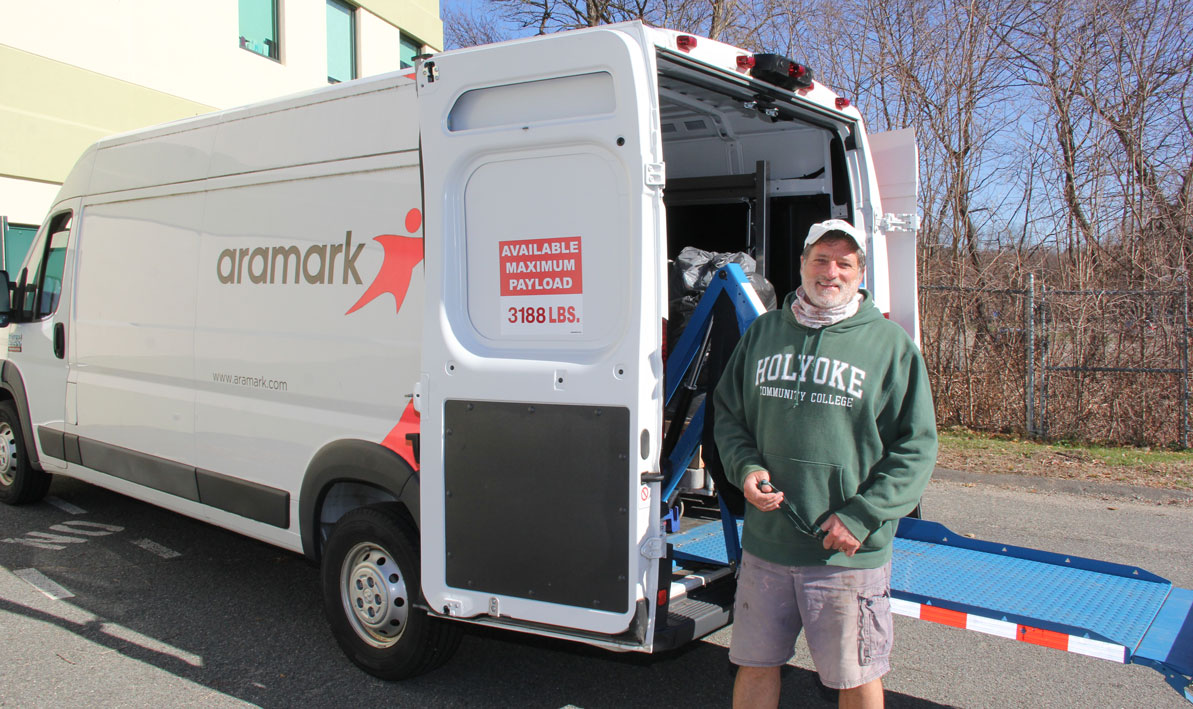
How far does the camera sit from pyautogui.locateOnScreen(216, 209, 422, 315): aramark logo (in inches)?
146

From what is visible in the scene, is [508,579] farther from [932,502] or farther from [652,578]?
[932,502]

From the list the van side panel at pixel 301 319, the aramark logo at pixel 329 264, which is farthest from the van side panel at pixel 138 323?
the aramark logo at pixel 329 264

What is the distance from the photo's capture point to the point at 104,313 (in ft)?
18.3

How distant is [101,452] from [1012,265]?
377 inches

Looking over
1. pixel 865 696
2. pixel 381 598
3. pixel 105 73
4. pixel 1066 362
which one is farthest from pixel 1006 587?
pixel 105 73

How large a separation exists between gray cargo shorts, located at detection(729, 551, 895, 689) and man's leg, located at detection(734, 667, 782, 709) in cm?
3

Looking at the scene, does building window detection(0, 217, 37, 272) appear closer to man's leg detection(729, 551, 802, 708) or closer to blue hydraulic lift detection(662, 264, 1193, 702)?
blue hydraulic lift detection(662, 264, 1193, 702)

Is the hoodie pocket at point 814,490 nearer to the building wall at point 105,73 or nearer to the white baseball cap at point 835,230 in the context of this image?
the white baseball cap at point 835,230

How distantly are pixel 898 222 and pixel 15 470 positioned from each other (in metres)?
6.49

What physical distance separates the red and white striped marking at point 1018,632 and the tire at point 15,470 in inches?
247

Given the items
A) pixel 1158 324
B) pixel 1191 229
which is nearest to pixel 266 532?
pixel 1158 324

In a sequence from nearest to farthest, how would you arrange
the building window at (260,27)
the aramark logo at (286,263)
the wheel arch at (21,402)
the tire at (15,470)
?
the aramark logo at (286,263), the wheel arch at (21,402), the tire at (15,470), the building window at (260,27)

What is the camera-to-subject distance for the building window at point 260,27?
15.7 metres

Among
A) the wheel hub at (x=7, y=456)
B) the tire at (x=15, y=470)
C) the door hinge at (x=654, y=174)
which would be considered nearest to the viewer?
the door hinge at (x=654, y=174)
